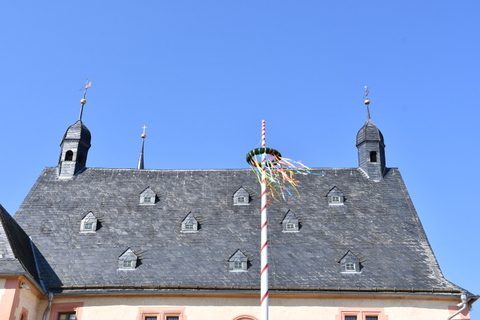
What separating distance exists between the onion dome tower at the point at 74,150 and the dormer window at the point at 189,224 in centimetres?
598

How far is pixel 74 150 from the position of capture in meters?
29.1

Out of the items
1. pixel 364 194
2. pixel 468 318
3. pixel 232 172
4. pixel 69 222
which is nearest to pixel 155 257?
pixel 69 222

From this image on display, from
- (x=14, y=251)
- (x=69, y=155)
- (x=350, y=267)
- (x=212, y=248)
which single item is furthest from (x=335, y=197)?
(x=14, y=251)

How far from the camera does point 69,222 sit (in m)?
25.3

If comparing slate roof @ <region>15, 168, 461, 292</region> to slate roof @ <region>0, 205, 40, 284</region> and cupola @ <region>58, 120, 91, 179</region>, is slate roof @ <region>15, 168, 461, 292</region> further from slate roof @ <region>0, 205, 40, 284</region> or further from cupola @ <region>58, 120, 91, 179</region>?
slate roof @ <region>0, 205, 40, 284</region>

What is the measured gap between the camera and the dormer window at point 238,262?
22.8 meters

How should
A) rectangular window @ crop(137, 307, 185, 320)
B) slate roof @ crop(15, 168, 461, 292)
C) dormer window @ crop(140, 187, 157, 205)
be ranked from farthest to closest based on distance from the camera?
dormer window @ crop(140, 187, 157, 205) → slate roof @ crop(15, 168, 461, 292) → rectangular window @ crop(137, 307, 185, 320)

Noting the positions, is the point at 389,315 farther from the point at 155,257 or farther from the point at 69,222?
the point at 69,222

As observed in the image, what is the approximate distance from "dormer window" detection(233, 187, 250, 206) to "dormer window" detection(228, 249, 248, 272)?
3577 mm

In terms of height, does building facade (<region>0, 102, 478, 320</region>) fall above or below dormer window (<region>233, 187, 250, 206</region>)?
below

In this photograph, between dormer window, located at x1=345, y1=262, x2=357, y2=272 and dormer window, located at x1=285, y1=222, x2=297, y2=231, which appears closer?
dormer window, located at x1=345, y1=262, x2=357, y2=272

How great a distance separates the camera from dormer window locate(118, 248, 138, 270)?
75.2 ft

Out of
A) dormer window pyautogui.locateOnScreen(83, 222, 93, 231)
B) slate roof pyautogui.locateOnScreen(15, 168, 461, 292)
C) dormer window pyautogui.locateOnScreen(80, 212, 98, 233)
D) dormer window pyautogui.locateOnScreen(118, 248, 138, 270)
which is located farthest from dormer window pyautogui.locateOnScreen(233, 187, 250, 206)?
dormer window pyautogui.locateOnScreen(83, 222, 93, 231)

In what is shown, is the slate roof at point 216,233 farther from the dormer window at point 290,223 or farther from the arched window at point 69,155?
the arched window at point 69,155
